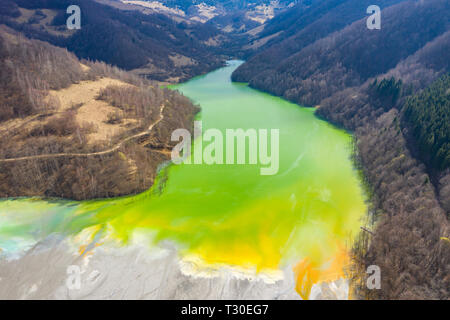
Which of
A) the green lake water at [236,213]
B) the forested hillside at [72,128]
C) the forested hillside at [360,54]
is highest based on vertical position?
the forested hillside at [360,54]

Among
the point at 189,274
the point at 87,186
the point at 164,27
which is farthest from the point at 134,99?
the point at 164,27

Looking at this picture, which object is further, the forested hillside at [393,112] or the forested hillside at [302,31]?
the forested hillside at [302,31]

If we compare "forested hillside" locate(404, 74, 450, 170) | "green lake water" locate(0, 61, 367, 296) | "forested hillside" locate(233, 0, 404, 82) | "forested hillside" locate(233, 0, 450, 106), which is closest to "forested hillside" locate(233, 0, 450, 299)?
"forested hillside" locate(404, 74, 450, 170)

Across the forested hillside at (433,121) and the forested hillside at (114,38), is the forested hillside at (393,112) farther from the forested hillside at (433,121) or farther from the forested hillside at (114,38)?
the forested hillside at (114,38)

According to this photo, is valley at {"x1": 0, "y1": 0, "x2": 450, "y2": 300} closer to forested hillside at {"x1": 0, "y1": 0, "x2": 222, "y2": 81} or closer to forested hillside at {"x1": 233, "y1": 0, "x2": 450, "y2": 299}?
forested hillside at {"x1": 233, "y1": 0, "x2": 450, "y2": 299}

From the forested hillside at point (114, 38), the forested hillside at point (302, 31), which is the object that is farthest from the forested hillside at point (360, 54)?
the forested hillside at point (114, 38)

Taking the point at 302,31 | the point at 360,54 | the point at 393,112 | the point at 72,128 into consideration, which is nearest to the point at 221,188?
the point at 72,128

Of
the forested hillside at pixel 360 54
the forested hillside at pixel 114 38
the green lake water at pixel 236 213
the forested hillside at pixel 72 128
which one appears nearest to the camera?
the green lake water at pixel 236 213

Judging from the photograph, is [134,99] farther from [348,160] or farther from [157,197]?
[348,160]
